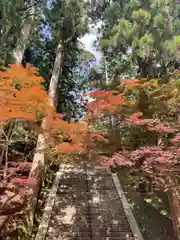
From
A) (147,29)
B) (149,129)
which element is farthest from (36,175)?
(147,29)

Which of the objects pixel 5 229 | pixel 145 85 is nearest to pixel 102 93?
pixel 145 85

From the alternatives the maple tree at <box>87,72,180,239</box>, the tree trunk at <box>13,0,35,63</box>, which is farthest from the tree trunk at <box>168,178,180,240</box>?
the tree trunk at <box>13,0,35,63</box>

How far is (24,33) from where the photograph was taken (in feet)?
30.7

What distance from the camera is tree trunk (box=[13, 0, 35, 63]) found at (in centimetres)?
889

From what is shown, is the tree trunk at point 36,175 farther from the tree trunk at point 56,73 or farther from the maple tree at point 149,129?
the maple tree at point 149,129

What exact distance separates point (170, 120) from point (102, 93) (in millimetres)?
1847

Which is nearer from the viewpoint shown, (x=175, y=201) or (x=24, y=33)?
(x=175, y=201)

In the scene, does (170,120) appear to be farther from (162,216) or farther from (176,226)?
(162,216)

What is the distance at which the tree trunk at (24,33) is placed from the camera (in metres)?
8.89

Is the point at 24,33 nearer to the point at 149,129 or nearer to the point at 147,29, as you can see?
the point at 147,29

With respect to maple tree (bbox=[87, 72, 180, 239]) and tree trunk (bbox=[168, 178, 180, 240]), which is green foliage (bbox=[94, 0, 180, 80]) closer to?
maple tree (bbox=[87, 72, 180, 239])

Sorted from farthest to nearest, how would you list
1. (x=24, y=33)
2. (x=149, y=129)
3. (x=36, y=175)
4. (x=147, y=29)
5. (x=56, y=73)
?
(x=56, y=73) → (x=24, y=33) → (x=147, y=29) → (x=36, y=175) → (x=149, y=129)

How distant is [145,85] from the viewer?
638cm

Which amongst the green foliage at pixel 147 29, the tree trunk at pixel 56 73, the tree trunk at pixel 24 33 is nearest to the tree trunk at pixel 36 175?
the tree trunk at pixel 56 73
